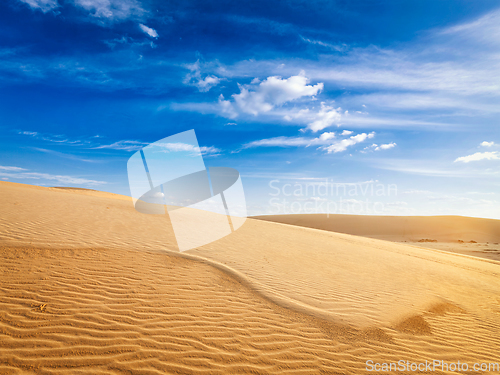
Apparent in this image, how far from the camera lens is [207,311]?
534 centimetres

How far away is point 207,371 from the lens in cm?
367

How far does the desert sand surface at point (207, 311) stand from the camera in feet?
12.7

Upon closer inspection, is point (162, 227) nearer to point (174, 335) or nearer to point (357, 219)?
point (174, 335)

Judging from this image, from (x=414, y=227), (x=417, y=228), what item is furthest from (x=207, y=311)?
Answer: (x=414, y=227)

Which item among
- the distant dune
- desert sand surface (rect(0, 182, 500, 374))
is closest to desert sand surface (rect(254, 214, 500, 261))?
the distant dune

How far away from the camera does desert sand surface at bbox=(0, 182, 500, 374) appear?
387 centimetres

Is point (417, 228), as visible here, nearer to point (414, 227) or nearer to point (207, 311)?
point (414, 227)

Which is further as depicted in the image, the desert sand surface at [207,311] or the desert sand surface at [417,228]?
the desert sand surface at [417,228]

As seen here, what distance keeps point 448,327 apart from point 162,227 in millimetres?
12900

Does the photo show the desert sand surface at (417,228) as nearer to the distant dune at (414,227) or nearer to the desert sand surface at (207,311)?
the distant dune at (414,227)

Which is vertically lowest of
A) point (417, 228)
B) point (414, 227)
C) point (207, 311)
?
point (417, 228)

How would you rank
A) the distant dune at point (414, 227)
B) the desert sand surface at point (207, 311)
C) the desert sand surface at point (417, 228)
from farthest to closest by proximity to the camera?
the distant dune at point (414, 227), the desert sand surface at point (417, 228), the desert sand surface at point (207, 311)

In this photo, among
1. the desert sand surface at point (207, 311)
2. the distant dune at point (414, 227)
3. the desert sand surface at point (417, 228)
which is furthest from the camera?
the distant dune at point (414, 227)

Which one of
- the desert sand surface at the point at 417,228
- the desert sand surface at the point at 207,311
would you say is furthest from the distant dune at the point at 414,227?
the desert sand surface at the point at 207,311
